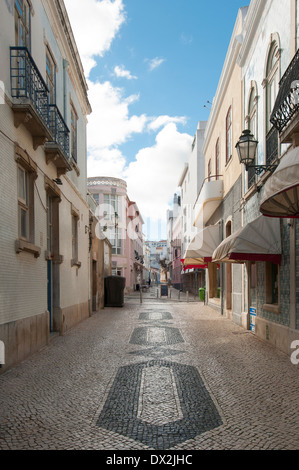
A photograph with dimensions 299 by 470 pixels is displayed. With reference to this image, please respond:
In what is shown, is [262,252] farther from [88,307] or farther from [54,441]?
[88,307]

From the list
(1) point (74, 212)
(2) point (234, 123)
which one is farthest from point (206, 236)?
(1) point (74, 212)

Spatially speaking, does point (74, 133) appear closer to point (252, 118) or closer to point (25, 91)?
point (252, 118)

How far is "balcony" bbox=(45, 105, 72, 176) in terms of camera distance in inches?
376

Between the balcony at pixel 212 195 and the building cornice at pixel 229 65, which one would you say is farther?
the balcony at pixel 212 195

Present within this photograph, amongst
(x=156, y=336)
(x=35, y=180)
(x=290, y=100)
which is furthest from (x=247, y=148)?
(x=156, y=336)

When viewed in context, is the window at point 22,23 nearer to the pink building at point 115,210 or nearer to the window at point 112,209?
the pink building at point 115,210

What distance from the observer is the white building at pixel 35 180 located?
22.9 feet

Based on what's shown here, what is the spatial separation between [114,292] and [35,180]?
13734mm

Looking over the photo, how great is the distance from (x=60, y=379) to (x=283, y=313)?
466cm

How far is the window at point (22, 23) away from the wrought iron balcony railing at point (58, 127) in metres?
1.63

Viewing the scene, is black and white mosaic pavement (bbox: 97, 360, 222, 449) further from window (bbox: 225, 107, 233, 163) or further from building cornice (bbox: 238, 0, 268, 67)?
window (bbox: 225, 107, 233, 163)

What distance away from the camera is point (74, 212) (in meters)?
13.5

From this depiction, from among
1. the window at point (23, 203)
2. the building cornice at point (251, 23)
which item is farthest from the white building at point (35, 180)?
the building cornice at point (251, 23)

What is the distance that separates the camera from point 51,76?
36.1ft
